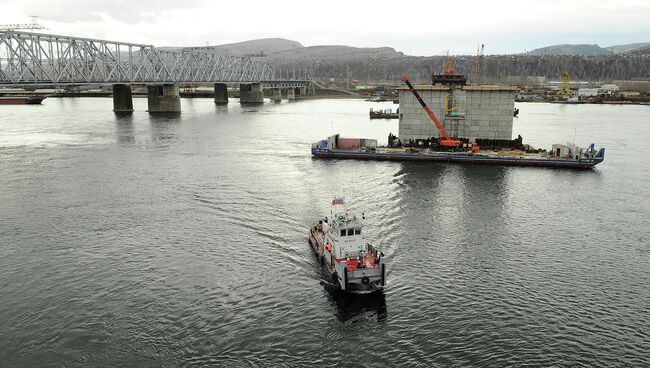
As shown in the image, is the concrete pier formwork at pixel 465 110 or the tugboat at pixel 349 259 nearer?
the tugboat at pixel 349 259

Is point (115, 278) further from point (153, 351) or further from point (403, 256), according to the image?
point (403, 256)

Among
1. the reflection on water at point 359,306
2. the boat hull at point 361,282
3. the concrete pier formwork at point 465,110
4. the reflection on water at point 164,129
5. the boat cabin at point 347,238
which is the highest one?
the concrete pier formwork at point 465,110

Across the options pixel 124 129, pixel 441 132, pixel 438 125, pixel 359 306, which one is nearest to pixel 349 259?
pixel 359 306

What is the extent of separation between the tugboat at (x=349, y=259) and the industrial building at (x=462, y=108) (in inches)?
2486

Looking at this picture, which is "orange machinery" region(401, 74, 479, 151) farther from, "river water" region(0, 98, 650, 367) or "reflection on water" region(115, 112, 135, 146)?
"reflection on water" region(115, 112, 135, 146)

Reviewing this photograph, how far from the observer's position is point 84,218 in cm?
5728

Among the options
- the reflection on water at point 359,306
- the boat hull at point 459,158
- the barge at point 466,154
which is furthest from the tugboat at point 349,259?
Answer: the barge at point 466,154

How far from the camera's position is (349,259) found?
131 ft

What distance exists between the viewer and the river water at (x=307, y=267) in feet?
105

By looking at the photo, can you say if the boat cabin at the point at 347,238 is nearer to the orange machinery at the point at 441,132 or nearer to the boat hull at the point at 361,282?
the boat hull at the point at 361,282

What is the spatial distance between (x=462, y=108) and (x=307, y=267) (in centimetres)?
6887

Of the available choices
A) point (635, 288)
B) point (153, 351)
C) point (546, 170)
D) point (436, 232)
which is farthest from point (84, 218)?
point (546, 170)

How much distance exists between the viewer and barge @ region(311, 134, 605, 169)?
90312mm

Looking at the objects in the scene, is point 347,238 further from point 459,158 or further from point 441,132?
point 441,132
